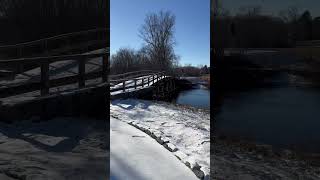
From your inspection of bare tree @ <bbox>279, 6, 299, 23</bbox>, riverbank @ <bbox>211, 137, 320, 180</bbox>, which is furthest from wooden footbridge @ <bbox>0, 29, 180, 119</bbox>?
bare tree @ <bbox>279, 6, 299, 23</bbox>

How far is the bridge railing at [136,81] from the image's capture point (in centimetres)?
1680

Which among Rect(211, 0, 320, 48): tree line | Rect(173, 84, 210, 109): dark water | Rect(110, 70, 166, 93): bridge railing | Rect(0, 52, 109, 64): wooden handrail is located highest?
Rect(211, 0, 320, 48): tree line

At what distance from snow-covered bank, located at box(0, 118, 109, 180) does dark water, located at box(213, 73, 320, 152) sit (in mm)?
1306

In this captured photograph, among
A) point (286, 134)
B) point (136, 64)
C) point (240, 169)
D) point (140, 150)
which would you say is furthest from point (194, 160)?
point (136, 64)

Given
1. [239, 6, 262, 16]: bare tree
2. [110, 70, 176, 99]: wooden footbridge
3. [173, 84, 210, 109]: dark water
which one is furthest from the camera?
[110, 70, 176, 99]: wooden footbridge

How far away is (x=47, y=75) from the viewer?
298cm

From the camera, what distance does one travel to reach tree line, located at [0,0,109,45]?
9.21 feet

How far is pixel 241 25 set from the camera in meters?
3.33

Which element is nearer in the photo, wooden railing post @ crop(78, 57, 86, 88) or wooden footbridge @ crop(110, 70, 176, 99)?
wooden railing post @ crop(78, 57, 86, 88)

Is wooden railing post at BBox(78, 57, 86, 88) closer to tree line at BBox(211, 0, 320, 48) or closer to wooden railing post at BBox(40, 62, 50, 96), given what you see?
wooden railing post at BBox(40, 62, 50, 96)

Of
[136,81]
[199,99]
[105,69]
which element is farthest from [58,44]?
[136,81]

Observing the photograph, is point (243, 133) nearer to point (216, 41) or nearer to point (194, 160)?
point (216, 41)

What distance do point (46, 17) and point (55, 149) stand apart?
1230mm

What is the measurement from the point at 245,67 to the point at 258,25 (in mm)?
457
